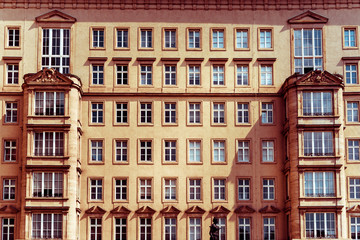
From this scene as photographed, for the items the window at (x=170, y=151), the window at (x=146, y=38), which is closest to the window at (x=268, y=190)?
the window at (x=170, y=151)

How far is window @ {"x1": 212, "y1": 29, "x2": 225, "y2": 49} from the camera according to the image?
222ft

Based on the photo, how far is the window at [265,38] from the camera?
67.9 m

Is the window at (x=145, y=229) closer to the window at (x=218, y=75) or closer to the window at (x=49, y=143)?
the window at (x=49, y=143)

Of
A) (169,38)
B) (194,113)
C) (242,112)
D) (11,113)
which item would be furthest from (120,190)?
(169,38)

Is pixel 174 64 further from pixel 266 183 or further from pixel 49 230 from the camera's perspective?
pixel 49 230

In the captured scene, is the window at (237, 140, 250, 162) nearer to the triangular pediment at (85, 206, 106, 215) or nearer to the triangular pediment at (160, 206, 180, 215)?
the triangular pediment at (160, 206, 180, 215)

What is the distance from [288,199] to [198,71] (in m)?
12.6

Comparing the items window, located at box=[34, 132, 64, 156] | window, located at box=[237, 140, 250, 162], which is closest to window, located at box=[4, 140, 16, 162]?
window, located at box=[34, 132, 64, 156]

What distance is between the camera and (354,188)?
2576 inches

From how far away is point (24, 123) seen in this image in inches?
2511

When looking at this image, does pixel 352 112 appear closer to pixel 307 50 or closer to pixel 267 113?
pixel 307 50

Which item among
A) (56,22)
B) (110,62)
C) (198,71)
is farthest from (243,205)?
(56,22)

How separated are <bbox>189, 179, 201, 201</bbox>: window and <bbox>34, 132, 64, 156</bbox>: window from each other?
34.4 ft

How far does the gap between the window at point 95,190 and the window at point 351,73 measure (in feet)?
70.7
